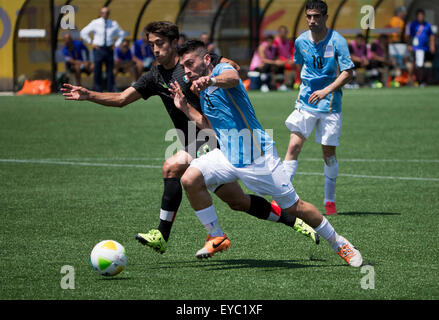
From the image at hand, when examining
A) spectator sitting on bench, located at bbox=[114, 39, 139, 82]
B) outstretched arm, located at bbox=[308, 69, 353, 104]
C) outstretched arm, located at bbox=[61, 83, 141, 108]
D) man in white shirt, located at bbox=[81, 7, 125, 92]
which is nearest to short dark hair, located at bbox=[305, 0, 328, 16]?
outstretched arm, located at bbox=[308, 69, 353, 104]

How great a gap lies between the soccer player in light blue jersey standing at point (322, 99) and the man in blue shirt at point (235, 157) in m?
2.73

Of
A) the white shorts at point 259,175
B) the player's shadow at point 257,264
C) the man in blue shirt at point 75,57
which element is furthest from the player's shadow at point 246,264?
the man in blue shirt at point 75,57

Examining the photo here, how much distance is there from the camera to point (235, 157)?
639 cm

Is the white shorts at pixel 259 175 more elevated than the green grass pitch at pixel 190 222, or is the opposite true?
the white shorts at pixel 259 175

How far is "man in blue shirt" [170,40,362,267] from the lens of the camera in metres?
6.37

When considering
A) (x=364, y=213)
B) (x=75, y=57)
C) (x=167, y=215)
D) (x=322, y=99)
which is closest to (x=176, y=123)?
(x=167, y=215)

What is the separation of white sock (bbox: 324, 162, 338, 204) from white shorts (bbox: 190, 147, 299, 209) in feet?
9.38

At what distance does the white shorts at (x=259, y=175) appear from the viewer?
250 inches

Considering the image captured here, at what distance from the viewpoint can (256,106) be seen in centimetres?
2188

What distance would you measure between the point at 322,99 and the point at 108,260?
12.9ft

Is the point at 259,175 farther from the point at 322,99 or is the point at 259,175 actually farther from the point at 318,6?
the point at 318,6

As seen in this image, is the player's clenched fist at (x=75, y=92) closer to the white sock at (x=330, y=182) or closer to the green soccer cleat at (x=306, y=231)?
the green soccer cleat at (x=306, y=231)

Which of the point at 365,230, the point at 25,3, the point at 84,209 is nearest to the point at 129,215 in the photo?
the point at 84,209
